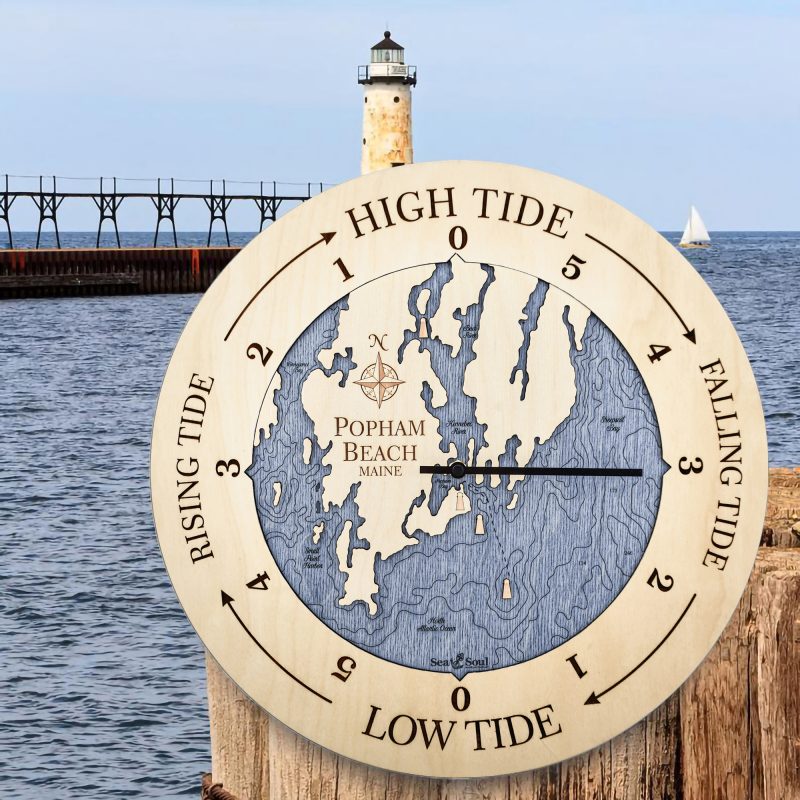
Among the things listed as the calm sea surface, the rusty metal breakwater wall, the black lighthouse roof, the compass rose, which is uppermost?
the black lighthouse roof

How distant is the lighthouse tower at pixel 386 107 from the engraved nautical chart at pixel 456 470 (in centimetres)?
3920

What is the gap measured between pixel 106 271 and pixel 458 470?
2357 inches

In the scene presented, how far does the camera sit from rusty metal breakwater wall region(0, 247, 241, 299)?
5825 cm

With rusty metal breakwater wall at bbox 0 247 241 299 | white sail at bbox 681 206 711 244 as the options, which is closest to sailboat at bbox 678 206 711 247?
white sail at bbox 681 206 711 244

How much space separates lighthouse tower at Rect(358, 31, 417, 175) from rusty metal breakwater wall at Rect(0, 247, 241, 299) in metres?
15.8

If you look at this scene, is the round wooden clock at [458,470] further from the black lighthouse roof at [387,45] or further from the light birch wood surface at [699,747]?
the black lighthouse roof at [387,45]

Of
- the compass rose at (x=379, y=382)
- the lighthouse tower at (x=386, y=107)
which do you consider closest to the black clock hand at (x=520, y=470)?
the compass rose at (x=379, y=382)

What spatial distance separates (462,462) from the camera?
2.68 meters

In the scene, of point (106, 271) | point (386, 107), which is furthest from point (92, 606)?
point (106, 271)

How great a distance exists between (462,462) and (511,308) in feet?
1.10

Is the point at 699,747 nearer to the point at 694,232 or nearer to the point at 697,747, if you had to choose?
the point at 697,747

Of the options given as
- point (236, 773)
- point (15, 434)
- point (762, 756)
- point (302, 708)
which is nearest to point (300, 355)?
point (302, 708)

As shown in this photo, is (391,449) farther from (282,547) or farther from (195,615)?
(195,615)

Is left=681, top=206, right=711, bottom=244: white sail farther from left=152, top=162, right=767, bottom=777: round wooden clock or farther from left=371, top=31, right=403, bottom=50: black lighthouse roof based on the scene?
left=152, top=162, right=767, bottom=777: round wooden clock
